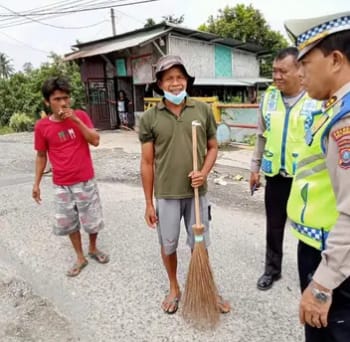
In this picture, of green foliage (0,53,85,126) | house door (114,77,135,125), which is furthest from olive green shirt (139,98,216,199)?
green foliage (0,53,85,126)

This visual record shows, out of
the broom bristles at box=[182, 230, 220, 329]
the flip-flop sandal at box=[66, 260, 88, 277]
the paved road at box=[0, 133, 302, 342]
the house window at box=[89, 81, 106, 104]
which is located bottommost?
the paved road at box=[0, 133, 302, 342]

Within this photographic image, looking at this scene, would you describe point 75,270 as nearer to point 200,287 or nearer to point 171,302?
point 171,302

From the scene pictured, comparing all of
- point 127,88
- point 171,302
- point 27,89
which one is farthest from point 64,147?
point 27,89

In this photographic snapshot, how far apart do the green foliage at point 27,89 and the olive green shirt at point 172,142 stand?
1714 cm

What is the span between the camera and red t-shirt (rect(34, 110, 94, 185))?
2.96 m

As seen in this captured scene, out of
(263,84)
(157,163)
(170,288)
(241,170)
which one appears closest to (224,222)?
(170,288)

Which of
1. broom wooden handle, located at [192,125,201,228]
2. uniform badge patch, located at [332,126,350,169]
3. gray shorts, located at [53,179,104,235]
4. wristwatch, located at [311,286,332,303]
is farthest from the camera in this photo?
gray shorts, located at [53,179,104,235]

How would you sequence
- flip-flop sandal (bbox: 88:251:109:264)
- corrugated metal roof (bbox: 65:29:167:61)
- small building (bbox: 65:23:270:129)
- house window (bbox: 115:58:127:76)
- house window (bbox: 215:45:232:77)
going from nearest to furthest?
flip-flop sandal (bbox: 88:251:109:264) < corrugated metal roof (bbox: 65:29:167:61) < small building (bbox: 65:23:270:129) < house window (bbox: 115:58:127:76) < house window (bbox: 215:45:232:77)

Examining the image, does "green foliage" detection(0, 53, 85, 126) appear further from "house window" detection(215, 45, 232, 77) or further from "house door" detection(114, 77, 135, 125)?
"house window" detection(215, 45, 232, 77)

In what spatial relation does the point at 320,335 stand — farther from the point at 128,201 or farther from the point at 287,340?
the point at 128,201

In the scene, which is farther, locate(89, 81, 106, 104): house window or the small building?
locate(89, 81, 106, 104): house window

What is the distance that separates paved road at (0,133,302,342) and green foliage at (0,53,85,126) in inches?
581

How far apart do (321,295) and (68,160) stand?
238 centimetres

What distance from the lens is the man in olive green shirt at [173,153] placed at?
7.62 feet
